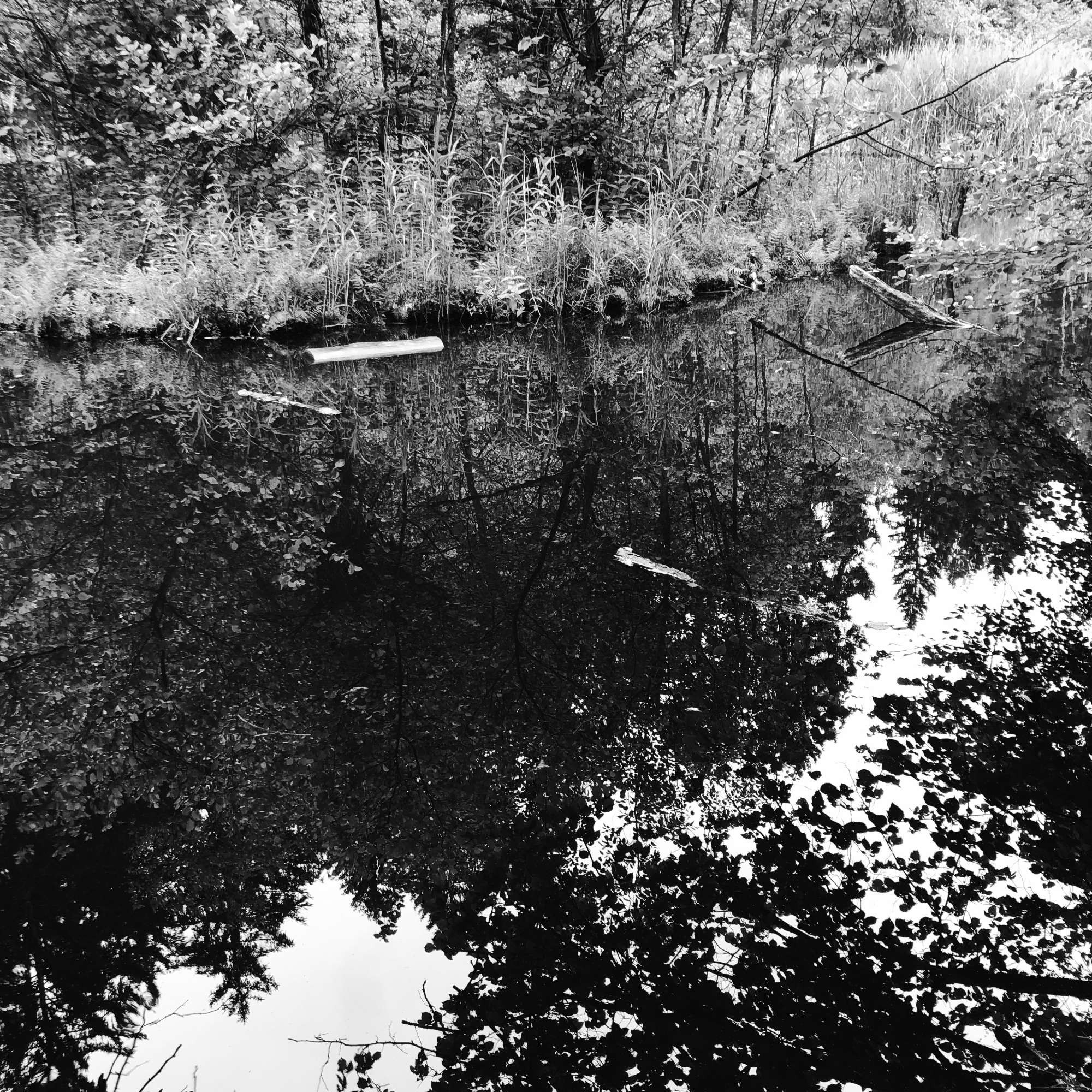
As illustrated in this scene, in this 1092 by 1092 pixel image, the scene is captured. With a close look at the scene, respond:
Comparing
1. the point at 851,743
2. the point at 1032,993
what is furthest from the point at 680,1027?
the point at 851,743

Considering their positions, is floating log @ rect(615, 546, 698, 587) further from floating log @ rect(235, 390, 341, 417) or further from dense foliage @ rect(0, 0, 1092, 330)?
dense foliage @ rect(0, 0, 1092, 330)

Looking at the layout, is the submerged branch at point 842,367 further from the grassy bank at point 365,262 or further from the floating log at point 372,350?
the floating log at point 372,350

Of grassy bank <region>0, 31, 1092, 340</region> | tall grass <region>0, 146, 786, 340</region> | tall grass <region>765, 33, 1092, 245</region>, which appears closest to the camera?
grassy bank <region>0, 31, 1092, 340</region>

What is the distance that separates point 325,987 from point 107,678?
1107 mm

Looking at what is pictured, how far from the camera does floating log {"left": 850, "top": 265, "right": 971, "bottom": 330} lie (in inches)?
236

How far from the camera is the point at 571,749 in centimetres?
169

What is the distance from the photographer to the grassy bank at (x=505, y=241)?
5.78m

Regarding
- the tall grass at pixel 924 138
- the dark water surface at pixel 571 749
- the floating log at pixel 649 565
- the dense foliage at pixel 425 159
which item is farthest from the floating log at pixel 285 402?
the tall grass at pixel 924 138

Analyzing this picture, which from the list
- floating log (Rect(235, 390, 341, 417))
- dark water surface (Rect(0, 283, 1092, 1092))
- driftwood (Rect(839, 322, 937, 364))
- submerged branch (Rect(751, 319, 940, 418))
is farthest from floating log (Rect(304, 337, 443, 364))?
driftwood (Rect(839, 322, 937, 364))

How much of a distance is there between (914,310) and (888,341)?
2.86 ft

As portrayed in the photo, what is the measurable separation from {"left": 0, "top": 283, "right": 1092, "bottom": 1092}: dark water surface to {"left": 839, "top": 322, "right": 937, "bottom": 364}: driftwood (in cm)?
170

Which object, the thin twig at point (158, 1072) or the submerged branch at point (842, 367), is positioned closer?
the thin twig at point (158, 1072)

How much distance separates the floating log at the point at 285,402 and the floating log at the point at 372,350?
887 mm

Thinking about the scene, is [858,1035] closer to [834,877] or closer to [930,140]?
[834,877]
